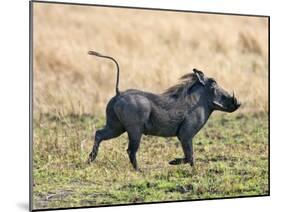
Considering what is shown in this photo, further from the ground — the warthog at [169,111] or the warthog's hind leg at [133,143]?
the warthog at [169,111]

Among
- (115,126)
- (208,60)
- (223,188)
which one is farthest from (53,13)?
(223,188)

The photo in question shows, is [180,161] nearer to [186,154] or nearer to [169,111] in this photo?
[186,154]

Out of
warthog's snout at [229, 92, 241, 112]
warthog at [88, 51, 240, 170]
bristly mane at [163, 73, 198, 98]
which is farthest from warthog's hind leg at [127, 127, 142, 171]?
warthog's snout at [229, 92, 241, 112]

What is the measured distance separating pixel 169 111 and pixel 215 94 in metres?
0.39

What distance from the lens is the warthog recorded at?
18.5 ft

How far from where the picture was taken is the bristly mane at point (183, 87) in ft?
19.2

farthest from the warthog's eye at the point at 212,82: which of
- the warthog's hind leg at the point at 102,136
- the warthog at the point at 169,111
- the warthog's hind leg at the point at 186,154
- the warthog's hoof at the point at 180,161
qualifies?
the warthog's hind leg at the point at 102,136

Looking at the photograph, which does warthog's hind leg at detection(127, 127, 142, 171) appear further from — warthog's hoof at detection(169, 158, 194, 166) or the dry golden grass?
the dry golden grass

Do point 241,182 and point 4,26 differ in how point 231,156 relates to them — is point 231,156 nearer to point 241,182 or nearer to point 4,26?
point 241,182

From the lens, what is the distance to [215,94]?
5906mm

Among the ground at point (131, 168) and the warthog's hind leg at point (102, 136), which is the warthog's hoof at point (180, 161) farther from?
the warthog's hind leg at point (102, 136)

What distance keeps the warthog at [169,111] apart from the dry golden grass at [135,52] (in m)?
0.21

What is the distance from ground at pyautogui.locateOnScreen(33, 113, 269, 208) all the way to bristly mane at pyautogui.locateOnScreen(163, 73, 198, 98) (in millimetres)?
406

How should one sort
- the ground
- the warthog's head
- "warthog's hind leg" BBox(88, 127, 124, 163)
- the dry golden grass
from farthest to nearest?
the warthog's head, the dry golden grass, "warthog's hind leg" BBox(88, 127, 124, 163), the ground
